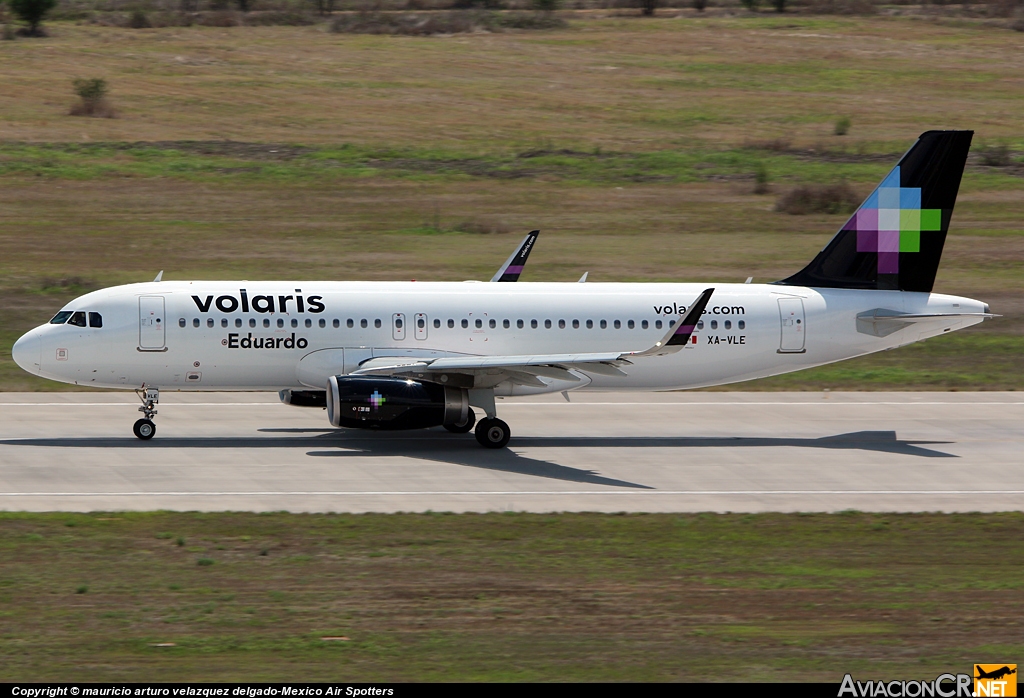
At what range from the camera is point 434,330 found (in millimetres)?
31844

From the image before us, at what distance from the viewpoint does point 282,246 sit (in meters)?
59.8

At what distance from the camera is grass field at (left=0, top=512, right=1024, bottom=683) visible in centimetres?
1623

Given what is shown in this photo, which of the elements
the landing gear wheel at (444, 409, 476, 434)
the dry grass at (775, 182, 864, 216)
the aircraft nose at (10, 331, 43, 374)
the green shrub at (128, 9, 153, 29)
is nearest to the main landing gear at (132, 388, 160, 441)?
the aircraft nose at (10, 331, 43, 374)

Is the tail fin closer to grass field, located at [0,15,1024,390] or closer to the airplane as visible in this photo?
the airplane

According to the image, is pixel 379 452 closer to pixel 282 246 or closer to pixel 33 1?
pixel 282 246

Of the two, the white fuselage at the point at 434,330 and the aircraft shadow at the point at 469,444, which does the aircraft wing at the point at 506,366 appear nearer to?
the white fuselage at the point at 434,330

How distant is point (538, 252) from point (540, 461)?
1251 inches

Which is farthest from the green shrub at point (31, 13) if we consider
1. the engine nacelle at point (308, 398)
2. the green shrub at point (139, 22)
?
Answer: the engine nacelle at point (308, 398)

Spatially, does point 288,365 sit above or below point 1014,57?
below

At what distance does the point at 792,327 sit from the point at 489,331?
7.54 m

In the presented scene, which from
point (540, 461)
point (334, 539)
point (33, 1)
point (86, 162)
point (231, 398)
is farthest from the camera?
point (33, 1)

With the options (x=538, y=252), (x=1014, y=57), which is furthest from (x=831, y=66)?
(x=538, y=252)

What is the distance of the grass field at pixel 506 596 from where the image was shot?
53.3 ft

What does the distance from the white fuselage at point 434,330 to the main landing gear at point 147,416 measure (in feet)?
0.89
